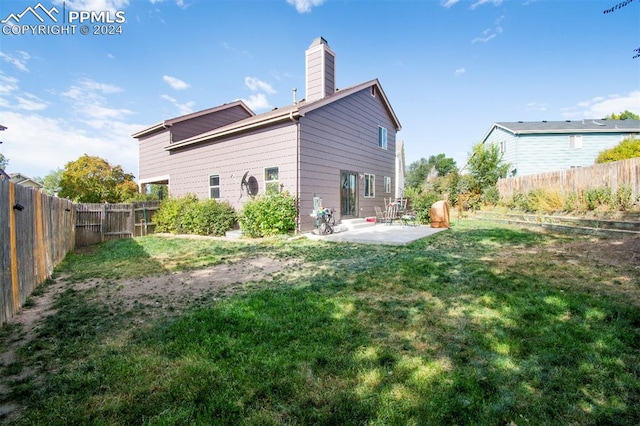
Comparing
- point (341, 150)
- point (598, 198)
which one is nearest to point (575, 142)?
point (598, 198)

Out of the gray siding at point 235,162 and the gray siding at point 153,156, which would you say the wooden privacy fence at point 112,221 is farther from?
the gray siding at point 153,156

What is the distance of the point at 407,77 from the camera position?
15.8 m

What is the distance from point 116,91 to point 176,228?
7.45m

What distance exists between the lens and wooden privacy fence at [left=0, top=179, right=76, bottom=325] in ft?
11.3

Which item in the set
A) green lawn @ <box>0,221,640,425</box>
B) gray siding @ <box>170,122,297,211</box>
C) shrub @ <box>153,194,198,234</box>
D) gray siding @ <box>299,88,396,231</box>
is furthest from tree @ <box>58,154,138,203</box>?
green lawn @ <box>0,221,640,425</box>

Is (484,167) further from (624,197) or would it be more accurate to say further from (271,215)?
(271,215)

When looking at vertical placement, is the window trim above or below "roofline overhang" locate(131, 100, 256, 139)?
below

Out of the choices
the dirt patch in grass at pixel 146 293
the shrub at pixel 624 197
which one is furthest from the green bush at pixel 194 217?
the shrub at pixel 624 197

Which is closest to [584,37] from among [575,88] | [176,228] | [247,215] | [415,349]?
[575,88]

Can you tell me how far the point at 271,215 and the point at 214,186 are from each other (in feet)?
15.6

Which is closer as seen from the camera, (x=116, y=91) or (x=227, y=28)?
(x=227, y=28)

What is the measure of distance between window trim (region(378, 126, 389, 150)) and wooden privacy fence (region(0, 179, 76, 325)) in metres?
13.9

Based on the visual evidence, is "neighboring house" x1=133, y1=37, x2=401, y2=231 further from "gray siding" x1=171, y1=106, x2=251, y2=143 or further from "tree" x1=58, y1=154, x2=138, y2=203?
"tree" x1=58, y1=154, x2=138, y2=203

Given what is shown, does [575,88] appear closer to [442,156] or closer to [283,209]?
[283,209]
